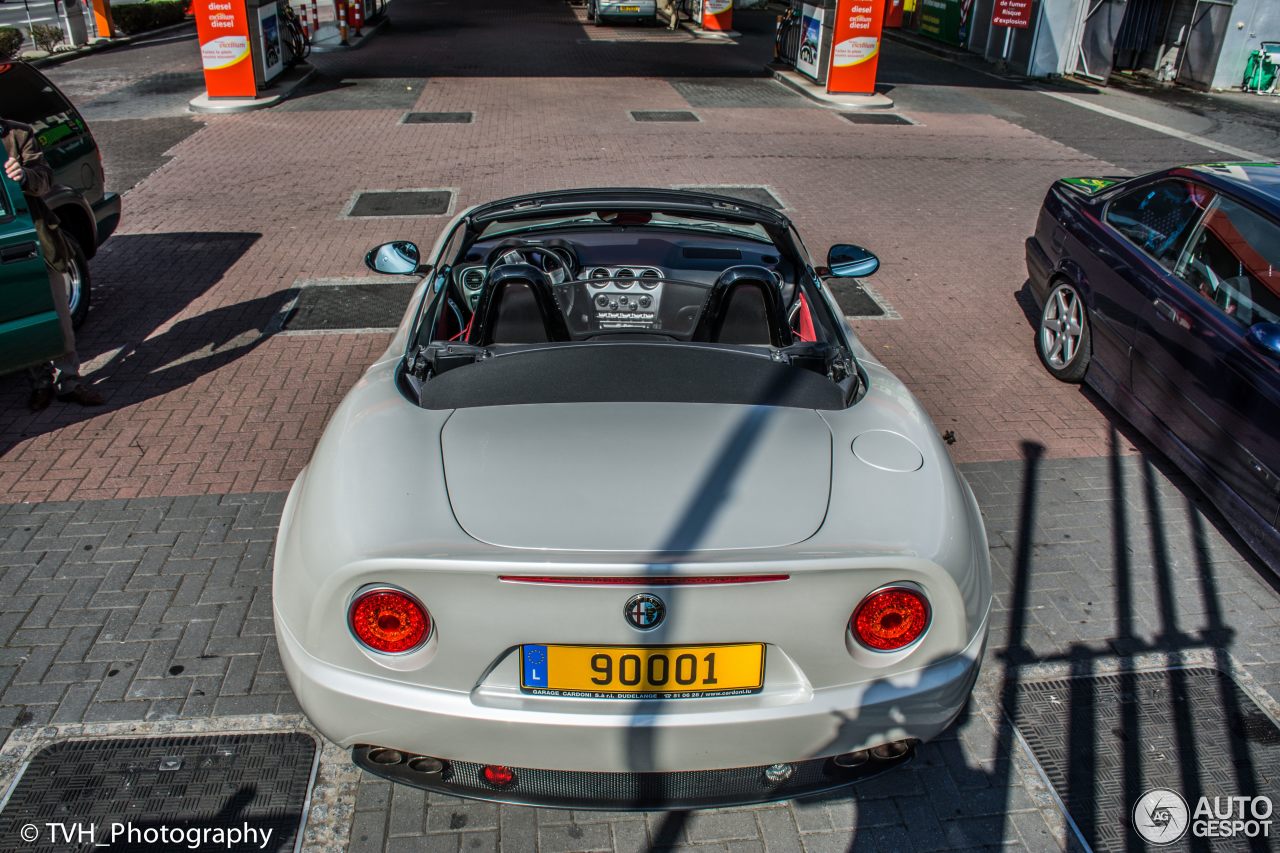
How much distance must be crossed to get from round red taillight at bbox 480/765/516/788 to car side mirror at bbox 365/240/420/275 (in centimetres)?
244

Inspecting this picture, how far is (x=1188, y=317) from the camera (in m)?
4.57

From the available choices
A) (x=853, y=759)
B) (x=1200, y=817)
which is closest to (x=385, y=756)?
(x=853, y=759)

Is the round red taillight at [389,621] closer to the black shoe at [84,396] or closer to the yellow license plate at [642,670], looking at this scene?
the yellow license plate at [642,670]

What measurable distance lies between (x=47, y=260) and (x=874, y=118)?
12.5 meters

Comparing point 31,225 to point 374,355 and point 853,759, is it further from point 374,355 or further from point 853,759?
point 853,759

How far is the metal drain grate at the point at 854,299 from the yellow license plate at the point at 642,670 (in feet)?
16.3

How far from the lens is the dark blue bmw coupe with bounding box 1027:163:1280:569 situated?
402 cm

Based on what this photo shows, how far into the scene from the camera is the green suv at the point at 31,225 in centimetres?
492

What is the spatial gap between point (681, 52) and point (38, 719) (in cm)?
2099

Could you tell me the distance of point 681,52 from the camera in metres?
Result: 21.5

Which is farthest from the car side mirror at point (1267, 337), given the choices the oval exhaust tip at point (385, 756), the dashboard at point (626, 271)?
the oval exhaust tip at point (385, 756)

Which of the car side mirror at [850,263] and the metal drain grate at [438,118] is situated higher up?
the car side mirror at [850,263]

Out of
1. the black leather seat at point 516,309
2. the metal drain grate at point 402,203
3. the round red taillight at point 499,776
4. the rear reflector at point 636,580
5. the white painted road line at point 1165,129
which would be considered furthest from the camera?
the white painted road line at point 1165,129

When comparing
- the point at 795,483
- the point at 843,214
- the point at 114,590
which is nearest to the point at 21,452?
the point at 114,590
